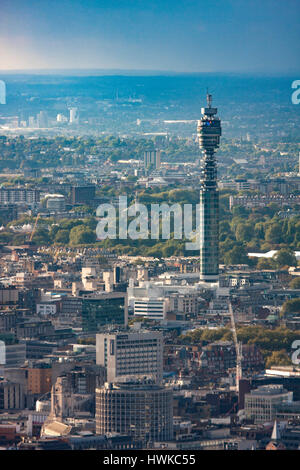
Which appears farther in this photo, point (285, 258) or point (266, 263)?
point (285, 258)

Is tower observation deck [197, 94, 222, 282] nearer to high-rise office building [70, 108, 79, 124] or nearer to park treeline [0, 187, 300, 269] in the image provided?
park treeline [0, 187, 300, 269]

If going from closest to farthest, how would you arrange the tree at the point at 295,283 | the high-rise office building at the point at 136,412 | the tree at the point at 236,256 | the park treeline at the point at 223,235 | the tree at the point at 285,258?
the high-rise office building at the point at 136,412, the tree at the point at 295,283, the tree at the point at 285,258, the tree at the point at 236,256, the park treeline at the point at 223,235

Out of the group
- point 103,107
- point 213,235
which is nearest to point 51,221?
point 213,235

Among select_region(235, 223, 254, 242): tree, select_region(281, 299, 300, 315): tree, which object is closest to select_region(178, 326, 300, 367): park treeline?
select_region(281, 299, 300, 315): tree

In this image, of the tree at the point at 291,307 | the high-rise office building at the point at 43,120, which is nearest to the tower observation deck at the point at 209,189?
the tree at the point at 291,307

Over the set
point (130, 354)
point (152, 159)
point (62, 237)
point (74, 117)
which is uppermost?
point (74, 117)

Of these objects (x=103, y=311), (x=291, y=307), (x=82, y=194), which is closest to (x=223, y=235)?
(x=82, y=194)

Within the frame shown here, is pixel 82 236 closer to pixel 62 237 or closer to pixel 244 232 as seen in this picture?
pixel 62 237

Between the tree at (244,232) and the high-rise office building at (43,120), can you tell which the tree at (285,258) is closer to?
the tree at (244,232)
